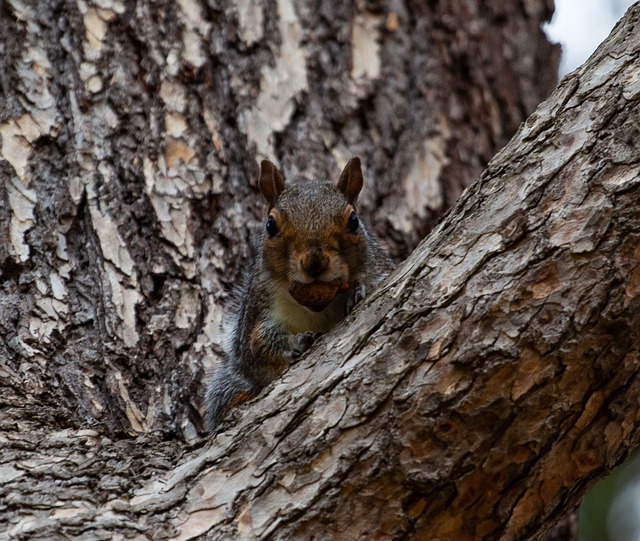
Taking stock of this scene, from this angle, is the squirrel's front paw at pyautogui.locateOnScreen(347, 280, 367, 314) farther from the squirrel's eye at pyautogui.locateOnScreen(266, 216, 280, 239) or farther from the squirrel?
the squirrel's eye at pyautogui.locateOnScreen(266, 216, 280, 239)

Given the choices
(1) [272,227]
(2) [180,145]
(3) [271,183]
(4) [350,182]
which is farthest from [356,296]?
(2) [180,145]

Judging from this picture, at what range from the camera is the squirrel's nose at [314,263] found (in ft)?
11.0

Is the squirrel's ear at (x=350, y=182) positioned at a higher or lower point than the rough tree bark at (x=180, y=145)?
lower

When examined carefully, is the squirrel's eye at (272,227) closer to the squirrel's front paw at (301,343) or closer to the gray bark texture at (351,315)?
the squirrel's front paw at (301,343)

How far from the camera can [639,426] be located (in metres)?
2.58

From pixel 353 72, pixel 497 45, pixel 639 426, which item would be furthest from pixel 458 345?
pixel 497 45

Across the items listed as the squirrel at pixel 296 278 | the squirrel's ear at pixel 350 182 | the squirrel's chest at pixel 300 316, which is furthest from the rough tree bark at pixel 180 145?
the squirrel's ear at pixel 350 182

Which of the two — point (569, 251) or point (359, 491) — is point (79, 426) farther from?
point (569, 251)

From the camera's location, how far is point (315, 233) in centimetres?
354

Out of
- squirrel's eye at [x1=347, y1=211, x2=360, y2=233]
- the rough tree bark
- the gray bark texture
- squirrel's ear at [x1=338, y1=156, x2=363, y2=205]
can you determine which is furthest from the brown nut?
the rough tree bark

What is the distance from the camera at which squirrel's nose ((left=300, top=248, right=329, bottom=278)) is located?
3352 millimetres

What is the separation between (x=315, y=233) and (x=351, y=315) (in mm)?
752

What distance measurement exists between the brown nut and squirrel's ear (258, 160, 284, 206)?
0.52m

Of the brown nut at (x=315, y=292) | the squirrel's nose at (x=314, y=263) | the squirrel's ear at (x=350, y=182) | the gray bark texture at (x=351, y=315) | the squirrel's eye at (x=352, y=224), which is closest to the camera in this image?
the gray bark texture at (x=351, y=315)
